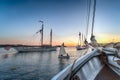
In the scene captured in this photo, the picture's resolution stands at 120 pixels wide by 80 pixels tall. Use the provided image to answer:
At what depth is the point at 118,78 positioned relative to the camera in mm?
2373

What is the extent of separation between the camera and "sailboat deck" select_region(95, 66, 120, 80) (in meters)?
2.41

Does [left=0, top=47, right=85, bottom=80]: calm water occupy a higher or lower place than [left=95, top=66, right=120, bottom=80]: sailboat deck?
lower

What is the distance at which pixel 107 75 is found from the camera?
2578 mm

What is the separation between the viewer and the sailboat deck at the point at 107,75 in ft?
7.90

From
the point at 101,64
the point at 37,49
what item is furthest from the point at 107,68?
the point at 37,49

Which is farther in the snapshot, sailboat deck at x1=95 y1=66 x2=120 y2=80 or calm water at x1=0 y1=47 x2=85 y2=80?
calm water at x1=0 y1=47 x2=85 y2=80

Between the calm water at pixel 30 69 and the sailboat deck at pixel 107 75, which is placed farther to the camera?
the calm water at pixel 30 69

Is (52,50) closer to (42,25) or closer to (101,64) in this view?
(42,25)

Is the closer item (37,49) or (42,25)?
(42,25)

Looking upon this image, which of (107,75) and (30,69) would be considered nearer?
(107,75)

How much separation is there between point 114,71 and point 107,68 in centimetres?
18

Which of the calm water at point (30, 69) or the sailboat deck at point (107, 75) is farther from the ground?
the sailboat deck at point (107, 75)

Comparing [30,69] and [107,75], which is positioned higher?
[107,75]

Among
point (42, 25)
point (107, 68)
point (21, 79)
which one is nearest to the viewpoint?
point (107, 68)
